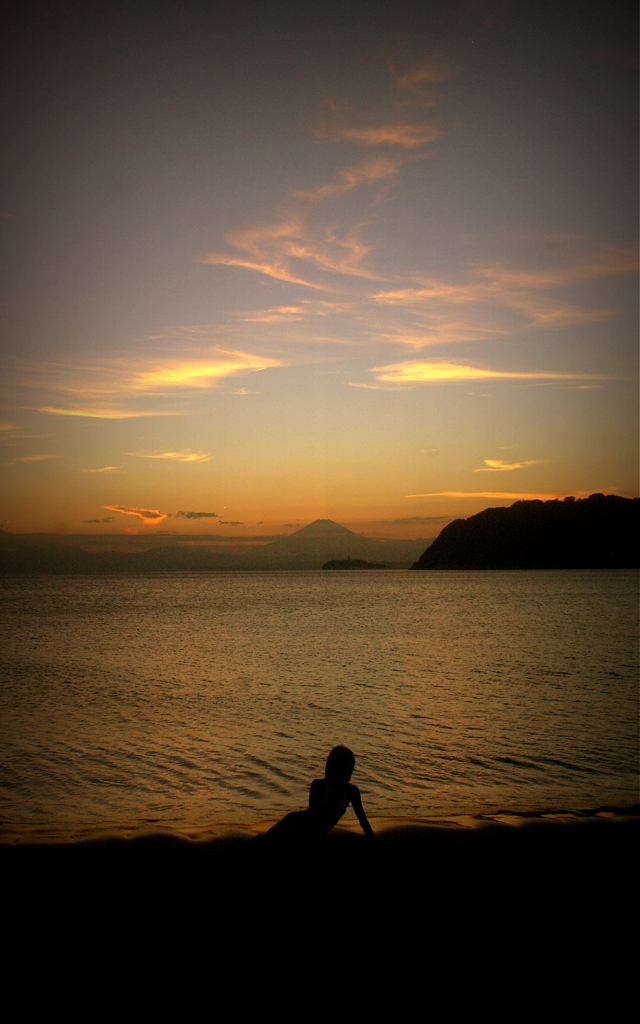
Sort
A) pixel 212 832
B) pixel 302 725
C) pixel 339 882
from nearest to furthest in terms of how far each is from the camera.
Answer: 1. pixel 339 882
2. pixel 212 832
3. pixel 302 725

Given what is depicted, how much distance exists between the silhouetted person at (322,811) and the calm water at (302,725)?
5.61m

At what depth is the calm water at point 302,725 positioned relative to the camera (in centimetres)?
A: 1152

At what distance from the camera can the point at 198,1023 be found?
412 cm

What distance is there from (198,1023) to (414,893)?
264cm

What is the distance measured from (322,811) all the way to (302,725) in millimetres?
12972

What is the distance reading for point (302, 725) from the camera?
17.7 metres

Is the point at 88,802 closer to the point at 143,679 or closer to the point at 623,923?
the point at 623,923

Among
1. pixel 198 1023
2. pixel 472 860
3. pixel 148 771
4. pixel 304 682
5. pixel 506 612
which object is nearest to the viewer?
pixel 198 1023

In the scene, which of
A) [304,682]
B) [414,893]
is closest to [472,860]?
[414,893]

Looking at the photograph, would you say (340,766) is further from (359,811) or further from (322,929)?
(322,929)

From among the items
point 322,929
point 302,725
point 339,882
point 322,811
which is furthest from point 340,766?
point 302,725

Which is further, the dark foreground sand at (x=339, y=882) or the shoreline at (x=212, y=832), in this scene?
the shoreline at (x=212, y=832)

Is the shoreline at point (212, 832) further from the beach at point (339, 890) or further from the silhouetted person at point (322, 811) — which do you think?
the silhouetted person at point (322, 811)

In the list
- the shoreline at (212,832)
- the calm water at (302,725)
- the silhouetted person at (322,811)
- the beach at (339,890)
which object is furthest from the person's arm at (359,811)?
the calm water at (302,725)
